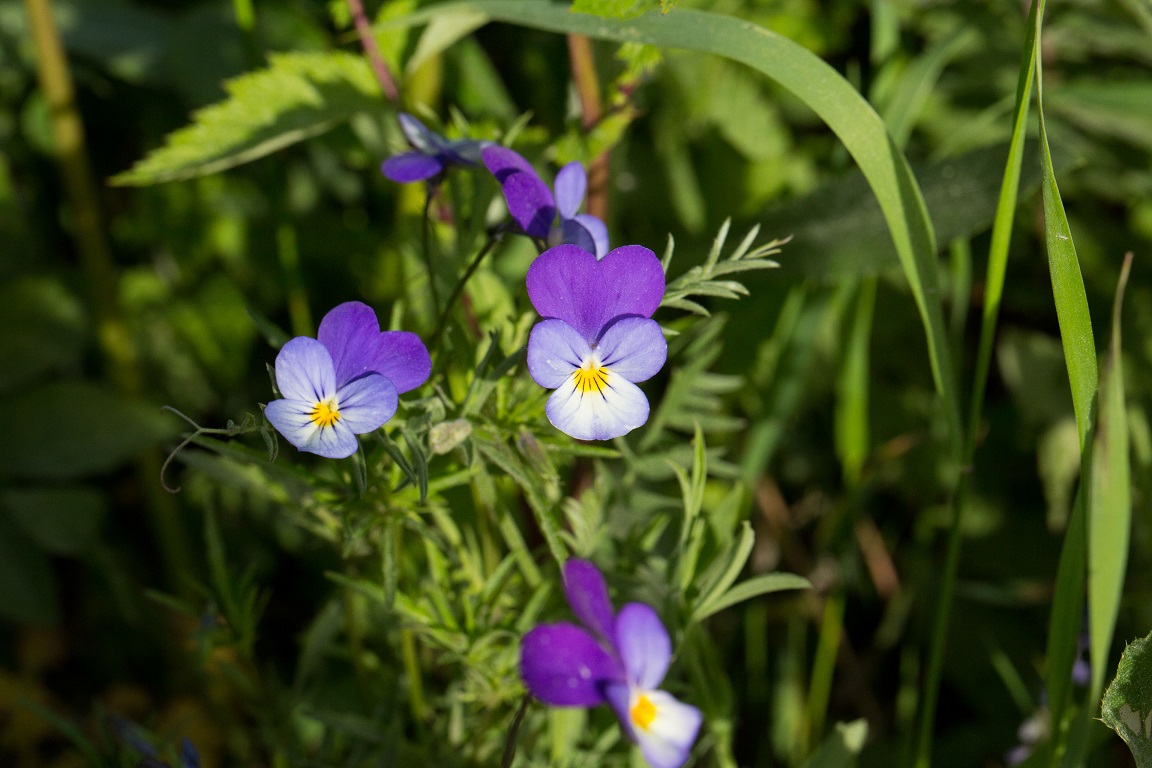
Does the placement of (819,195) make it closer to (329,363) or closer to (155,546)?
(329,363)

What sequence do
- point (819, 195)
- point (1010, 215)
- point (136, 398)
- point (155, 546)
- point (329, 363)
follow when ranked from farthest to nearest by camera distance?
point (155, 546) < point (136, 398) < point (819, 195) < point (1010, 215) < point (329, 363)

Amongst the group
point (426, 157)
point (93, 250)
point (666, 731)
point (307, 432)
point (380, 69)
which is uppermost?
point (380, 69)

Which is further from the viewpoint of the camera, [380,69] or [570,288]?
[380,69]

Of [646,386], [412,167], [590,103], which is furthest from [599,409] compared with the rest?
[646,386]

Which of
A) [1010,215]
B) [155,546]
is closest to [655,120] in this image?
[1010,215]

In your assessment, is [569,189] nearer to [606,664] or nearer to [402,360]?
[402,360]

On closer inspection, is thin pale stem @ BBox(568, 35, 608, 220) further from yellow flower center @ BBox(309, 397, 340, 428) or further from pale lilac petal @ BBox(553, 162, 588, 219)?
yellow flower center @ BBox(309, 397, 340, 428)
